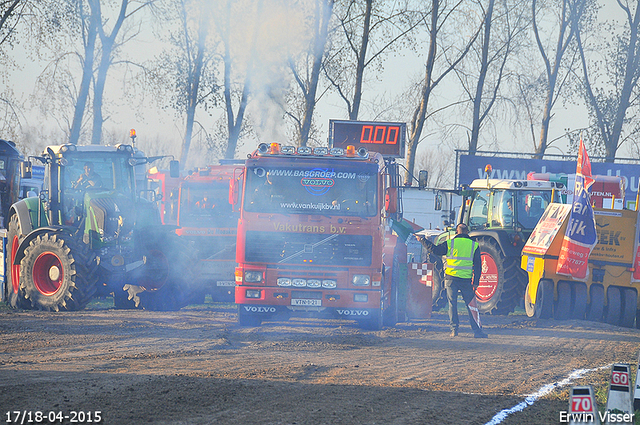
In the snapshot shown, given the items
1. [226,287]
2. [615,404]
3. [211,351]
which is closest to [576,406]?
[615,404]

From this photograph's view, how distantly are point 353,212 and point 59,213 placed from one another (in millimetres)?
5756

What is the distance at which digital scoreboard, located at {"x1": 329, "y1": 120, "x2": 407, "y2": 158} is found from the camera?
1722cm

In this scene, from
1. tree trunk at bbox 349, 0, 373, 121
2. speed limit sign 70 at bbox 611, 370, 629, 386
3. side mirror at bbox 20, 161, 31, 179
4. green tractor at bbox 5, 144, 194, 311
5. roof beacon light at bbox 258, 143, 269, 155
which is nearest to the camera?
speed limit sign 70 at bbox 611, 370, 629, 386

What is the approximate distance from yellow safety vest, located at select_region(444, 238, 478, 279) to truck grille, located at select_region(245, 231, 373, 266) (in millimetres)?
1855

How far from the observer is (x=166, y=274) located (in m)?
13.5

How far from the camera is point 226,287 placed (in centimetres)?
1414

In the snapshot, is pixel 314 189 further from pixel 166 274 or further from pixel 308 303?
pixel 166 274

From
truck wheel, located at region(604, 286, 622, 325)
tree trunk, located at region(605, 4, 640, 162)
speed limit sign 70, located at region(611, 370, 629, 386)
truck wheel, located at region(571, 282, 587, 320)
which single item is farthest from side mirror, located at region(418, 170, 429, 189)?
tree trunk, located at region(605, 4, 640, 162)

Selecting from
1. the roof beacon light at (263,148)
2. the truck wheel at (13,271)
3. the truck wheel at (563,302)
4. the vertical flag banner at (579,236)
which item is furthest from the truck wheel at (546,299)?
the truck wheel at (13,271)

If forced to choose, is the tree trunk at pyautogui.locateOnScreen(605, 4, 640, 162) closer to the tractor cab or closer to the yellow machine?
the tractor cab

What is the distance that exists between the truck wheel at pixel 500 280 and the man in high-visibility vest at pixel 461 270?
8.18ft

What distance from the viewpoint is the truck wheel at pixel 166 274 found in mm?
13461

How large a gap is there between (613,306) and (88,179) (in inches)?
406

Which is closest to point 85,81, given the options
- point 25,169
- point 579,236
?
point 25,169
